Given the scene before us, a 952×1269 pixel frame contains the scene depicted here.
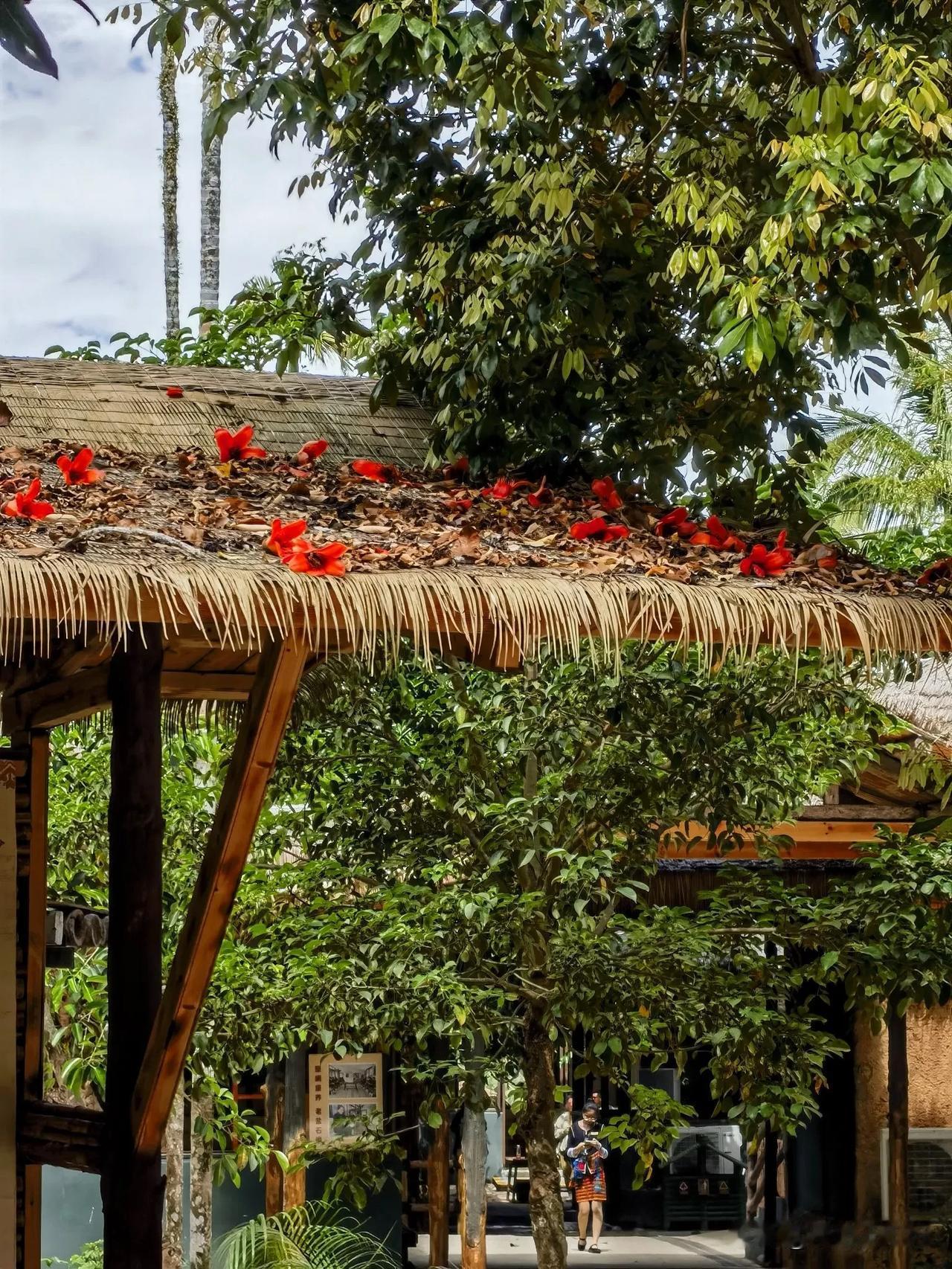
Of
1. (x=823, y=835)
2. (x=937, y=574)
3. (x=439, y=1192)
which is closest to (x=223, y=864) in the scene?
(x=937, y=574)

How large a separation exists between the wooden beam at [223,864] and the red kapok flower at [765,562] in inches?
38.0

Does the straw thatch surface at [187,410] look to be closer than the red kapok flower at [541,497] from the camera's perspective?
No

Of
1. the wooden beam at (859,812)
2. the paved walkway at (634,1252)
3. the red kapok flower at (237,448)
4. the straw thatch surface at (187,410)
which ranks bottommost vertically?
the paved walkway at (634,1252)

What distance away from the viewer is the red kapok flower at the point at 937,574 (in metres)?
3.25

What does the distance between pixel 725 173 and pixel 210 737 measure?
2766mm

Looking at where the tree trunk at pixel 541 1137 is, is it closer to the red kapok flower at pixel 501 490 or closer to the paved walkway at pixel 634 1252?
the red kapok flower at pixel 501 490

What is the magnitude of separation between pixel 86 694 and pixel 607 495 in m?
1.39

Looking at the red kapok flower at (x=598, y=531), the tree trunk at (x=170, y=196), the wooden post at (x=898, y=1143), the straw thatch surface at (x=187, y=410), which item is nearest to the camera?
the red kapok flower at (x=598, y=531)

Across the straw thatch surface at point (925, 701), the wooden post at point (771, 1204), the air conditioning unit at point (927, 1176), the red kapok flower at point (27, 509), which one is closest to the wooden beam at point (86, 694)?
the red kapok flower at point (27, 509)

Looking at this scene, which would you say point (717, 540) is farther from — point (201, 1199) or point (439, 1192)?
point (439, 1192)

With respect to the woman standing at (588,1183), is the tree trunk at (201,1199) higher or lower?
higher

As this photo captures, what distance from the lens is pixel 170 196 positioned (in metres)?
13.3

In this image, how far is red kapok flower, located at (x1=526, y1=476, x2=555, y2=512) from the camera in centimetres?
372

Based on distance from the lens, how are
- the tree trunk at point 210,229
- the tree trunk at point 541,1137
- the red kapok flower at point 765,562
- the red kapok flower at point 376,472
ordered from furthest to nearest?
the tree trunk at point 210,229, the tree trunk at point 541,1137, the red kapok flower at point 376,472, the red kapok flower at point 765,562
